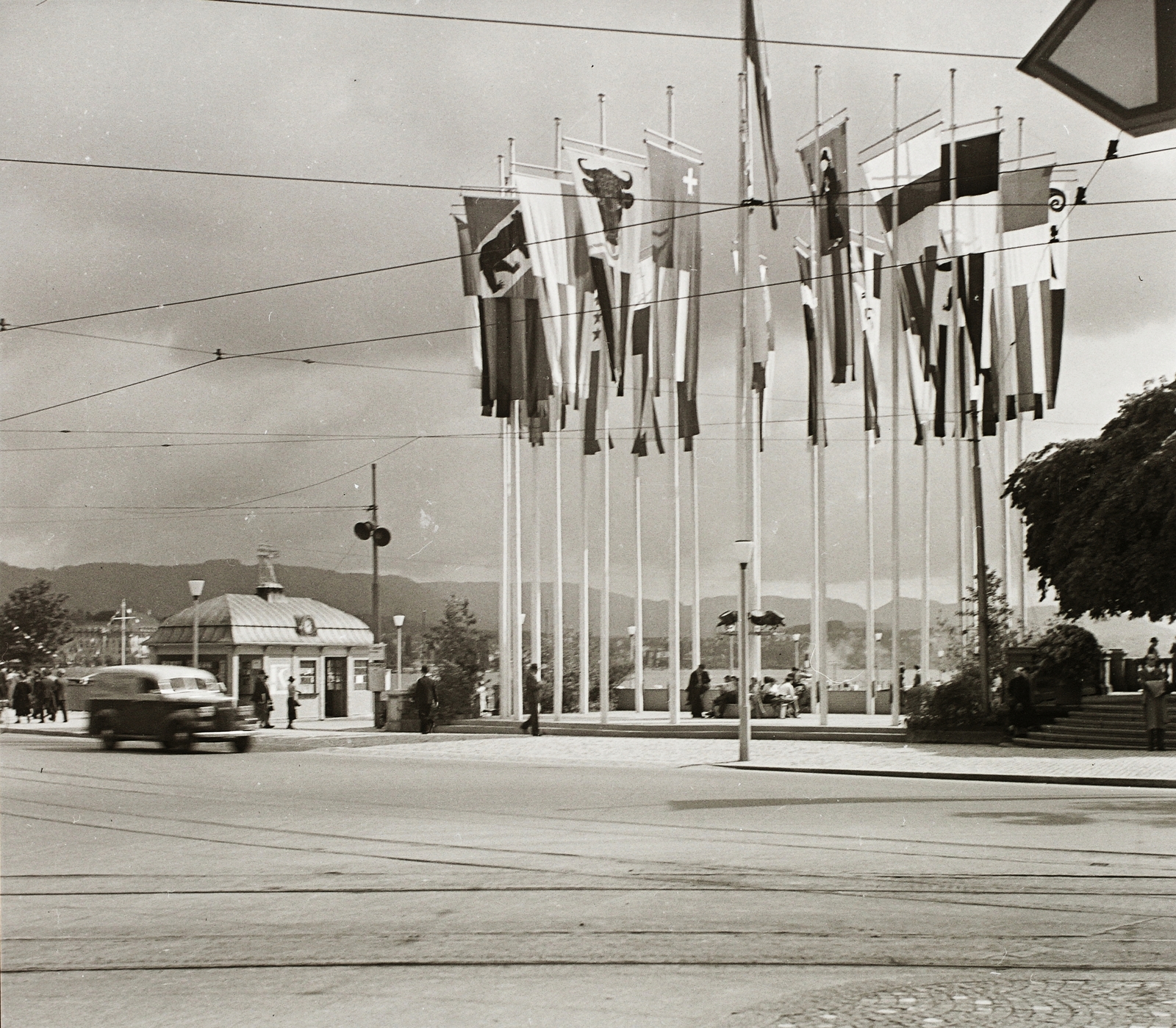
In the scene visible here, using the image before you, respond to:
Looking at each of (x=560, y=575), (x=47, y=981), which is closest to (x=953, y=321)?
(x=560, y=575)

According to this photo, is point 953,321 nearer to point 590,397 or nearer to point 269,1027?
point 590,397

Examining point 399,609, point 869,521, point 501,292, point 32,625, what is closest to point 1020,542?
point 869,521

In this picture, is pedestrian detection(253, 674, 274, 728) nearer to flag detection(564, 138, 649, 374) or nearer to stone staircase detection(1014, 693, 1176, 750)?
flag detection(564, 138, 649, 374)

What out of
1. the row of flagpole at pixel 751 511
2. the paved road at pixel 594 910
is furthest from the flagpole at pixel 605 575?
the paved road at pixel 594 910

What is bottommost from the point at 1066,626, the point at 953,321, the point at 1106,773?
the point at 1106,773

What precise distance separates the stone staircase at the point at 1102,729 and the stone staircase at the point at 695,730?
3041 mm

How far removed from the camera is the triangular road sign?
3525 mm

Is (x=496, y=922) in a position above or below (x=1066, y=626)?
below

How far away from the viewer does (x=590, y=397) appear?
1245 inches

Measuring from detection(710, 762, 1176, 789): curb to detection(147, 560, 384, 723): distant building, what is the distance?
2192 cm

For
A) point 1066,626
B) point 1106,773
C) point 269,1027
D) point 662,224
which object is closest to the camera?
point 269,1027

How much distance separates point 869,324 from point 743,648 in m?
10.9

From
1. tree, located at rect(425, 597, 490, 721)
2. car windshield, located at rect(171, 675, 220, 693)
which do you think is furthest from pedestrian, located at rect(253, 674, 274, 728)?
car windshield, located at rect(171, 675, 220, 693)

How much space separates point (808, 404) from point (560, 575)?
863cm
